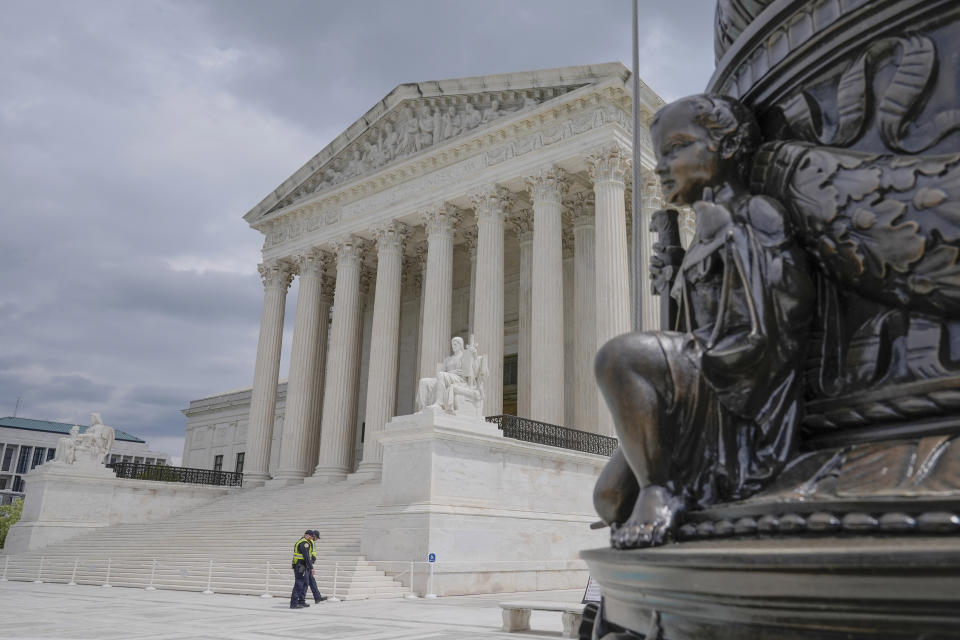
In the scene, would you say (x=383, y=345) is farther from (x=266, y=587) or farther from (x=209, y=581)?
(x=266, y=587)

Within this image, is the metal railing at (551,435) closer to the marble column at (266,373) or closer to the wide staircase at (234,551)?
the wide staircase at (234,551)

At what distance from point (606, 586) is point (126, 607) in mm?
15283

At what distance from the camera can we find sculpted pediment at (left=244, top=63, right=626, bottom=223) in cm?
3148

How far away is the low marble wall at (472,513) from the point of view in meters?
19.0

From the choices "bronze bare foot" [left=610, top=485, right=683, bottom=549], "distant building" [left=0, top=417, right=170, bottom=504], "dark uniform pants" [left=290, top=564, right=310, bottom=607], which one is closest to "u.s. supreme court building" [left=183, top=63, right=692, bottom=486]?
"dark uniform pants" [left=290, top=564, right=310, bottom=607]

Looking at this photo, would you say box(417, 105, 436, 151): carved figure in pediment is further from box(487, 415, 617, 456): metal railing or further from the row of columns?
box(487, 415, 617, 456): metal railing

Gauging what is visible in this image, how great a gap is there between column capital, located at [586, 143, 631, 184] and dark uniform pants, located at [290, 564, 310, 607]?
64.0ft

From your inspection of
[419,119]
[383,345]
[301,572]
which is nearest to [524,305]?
[383,345]

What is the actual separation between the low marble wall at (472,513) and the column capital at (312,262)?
68.1ft

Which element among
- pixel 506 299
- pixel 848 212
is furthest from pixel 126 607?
Answer: pixel 506 299

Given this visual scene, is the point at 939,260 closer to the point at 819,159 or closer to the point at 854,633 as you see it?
the point at 819,159

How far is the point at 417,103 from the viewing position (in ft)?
121

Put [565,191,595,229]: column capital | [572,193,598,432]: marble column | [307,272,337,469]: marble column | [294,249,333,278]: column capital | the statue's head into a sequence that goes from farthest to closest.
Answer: [294,249,333,278]: column capital < [307,272,337,469]: marble column < [565,191,595,229]: column capital < [572,193,598,432]: marble column < the statue's head

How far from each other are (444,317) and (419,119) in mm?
10493
